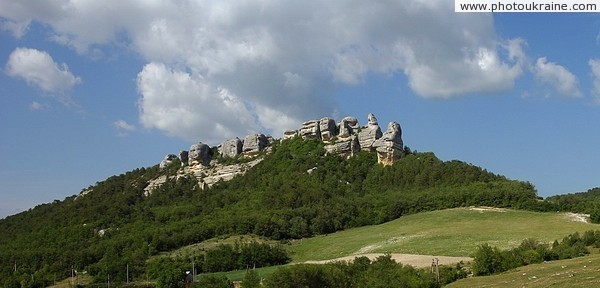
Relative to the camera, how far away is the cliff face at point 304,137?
130 metres

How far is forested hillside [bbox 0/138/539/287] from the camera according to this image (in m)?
98.2

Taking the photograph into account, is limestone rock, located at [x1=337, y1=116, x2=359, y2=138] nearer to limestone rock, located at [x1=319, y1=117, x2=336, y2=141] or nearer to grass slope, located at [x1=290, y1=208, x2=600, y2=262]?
limestone rock, located at [x1=319, y1=117, x2=336, y2=141]

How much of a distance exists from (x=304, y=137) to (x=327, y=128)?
651cm

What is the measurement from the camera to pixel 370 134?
443 ft

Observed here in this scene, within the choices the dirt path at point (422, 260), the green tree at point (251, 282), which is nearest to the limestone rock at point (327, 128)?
the dirt path at point (422, 260)

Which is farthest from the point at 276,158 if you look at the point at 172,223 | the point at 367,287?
the point at 367,287

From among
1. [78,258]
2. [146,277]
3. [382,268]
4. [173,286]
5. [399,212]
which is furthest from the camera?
[399,212]

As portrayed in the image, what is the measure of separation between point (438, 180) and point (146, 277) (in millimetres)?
59591

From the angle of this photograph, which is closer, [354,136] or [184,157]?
[354,136]

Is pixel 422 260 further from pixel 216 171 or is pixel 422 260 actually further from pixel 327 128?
pixel 216 171

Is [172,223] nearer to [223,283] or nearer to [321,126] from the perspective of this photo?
[321,126]

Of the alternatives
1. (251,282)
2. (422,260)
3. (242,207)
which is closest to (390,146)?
(242,207)

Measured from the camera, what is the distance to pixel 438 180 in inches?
4614

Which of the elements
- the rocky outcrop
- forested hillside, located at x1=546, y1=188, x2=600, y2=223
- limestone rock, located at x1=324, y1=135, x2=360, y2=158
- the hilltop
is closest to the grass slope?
forested hillside, located at x1=546, y1=188, x2=600, y2=223
